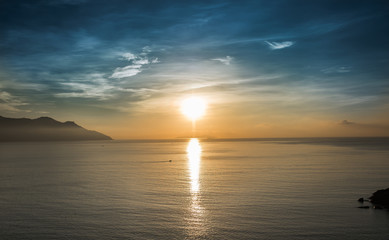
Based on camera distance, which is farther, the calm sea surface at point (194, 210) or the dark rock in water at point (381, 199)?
the dark rock in water at point (381, 199)

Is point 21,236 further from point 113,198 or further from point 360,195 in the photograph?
point 360,195

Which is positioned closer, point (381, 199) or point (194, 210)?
point (194, 210)

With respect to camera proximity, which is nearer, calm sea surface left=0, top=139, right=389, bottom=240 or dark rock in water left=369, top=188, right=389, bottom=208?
calm sea surface left=0, top=139, right=389, bottom=240

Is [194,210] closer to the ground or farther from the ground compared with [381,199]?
closer to the ground

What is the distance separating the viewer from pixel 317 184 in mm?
64875

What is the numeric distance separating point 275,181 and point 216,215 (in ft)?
106

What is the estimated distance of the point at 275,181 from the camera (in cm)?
6988

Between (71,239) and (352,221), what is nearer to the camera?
(71,239)

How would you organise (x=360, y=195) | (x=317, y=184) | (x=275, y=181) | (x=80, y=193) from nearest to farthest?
(x=360, y=195) < (x=80, y=193) < (x=317, y=184) < (x=275, y=181)

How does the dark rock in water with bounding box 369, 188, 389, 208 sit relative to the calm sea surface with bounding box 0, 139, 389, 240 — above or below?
above

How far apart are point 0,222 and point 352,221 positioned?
4464 cm

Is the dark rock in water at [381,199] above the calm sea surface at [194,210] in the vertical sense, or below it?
above

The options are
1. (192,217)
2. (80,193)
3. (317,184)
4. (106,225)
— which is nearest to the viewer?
(106,225)

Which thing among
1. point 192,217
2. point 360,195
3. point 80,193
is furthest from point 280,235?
point 80,193
